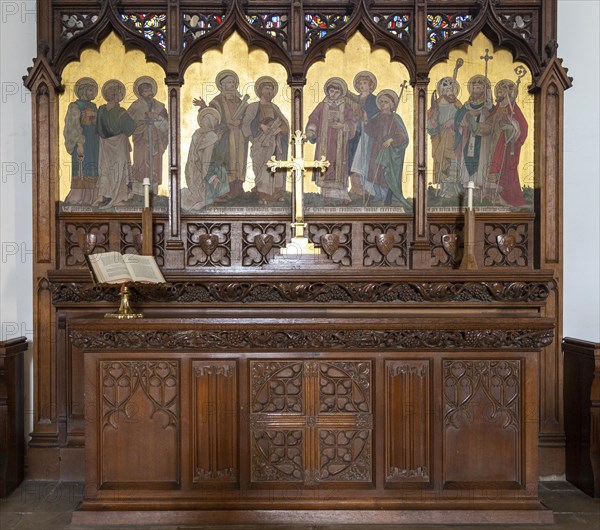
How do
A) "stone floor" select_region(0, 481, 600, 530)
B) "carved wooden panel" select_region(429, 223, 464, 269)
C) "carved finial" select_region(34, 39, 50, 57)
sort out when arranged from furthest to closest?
"carved wooden panel" select_region(429, 223, 464, 269) < "carved finial" select_region(34, 39, 50, 57) < "stone floor" select_region(0, 481, 600, 530)

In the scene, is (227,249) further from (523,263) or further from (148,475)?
(523,263)

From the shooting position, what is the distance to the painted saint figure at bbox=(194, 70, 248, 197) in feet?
16.9

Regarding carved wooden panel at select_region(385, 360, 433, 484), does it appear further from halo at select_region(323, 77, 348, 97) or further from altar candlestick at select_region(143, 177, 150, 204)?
halo at select_region(323, 77, 348, 97)

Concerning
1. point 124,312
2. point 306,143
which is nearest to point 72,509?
point 124,312

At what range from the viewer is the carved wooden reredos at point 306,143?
505cm

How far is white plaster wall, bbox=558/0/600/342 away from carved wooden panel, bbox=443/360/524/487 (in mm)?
1543

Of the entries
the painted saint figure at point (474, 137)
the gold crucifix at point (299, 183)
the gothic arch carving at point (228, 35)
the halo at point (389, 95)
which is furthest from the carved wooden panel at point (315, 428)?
the gothic arch carving at point (228, 35)

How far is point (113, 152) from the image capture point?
5117mm

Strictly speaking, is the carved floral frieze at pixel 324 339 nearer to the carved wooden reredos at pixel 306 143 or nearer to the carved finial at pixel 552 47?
the carved wooden reredos at pixel 306 143

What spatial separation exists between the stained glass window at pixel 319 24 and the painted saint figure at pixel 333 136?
1.27ft

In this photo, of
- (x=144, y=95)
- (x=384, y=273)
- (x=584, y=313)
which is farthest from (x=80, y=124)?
A: (x=584, y=313)

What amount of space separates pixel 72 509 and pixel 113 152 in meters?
2.84

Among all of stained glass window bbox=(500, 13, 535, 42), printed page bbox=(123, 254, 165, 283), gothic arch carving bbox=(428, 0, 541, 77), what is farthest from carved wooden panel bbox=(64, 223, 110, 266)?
stained glass window bbox=(500, 13, 535, 42)

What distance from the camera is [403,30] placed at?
5.14m
